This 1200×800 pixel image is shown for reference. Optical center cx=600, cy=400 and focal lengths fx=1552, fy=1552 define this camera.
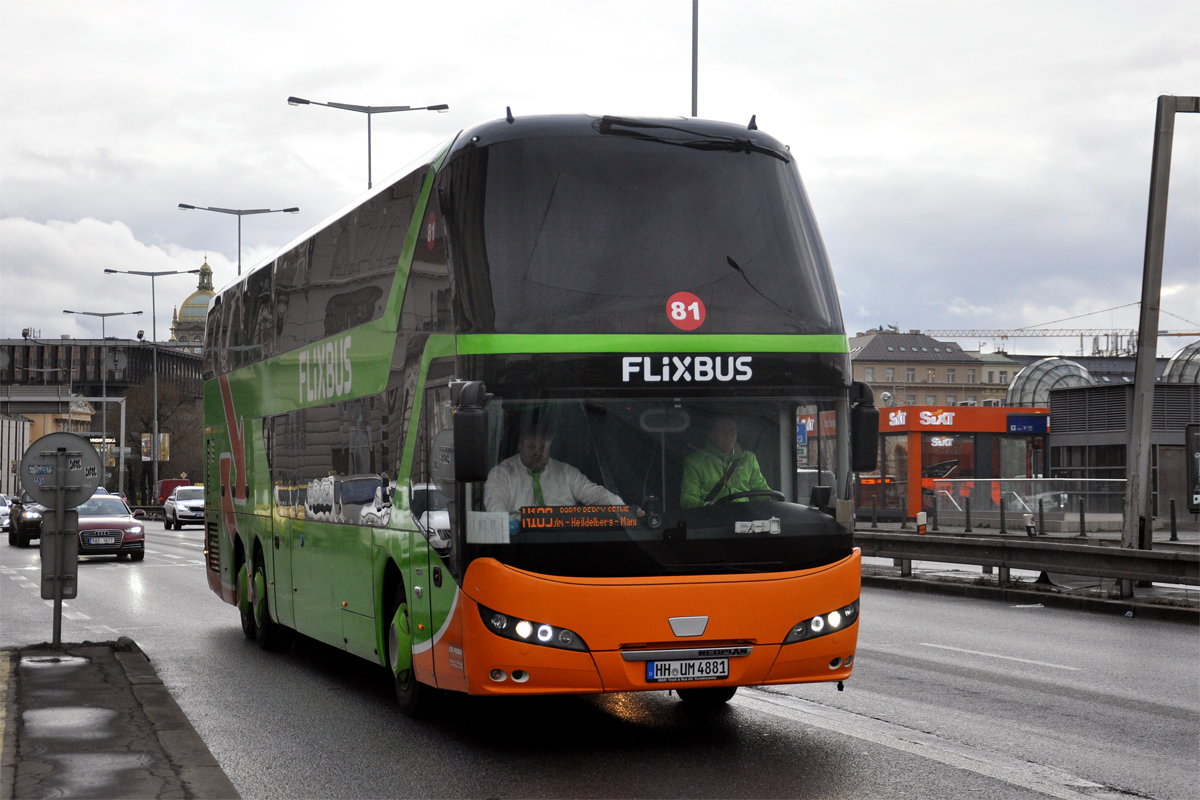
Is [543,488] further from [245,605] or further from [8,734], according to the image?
[245,605]

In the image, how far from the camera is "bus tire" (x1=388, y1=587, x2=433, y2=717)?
31.1ft

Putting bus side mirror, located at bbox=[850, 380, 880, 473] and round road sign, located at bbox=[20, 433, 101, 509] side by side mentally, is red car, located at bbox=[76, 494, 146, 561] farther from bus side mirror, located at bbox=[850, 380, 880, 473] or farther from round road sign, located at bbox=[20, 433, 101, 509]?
bus side mirror, located at bbox=[850, 380, 880, 473]

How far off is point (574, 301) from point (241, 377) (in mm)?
7359

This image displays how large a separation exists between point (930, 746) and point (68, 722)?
16.0ft

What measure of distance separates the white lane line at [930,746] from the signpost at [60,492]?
19.1 feet

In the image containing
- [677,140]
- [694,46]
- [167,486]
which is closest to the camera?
[677,140]

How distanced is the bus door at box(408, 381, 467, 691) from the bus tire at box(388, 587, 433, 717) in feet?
0.71

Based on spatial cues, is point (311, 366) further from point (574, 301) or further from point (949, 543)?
point (949, 543)

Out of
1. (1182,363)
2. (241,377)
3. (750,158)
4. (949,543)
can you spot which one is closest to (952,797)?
(750,158)

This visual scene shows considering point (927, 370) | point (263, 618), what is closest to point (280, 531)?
point (263, 618)

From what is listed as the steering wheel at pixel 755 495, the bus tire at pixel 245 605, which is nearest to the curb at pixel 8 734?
the bus tire at pixel 245 605

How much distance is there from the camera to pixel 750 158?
894 centimetres

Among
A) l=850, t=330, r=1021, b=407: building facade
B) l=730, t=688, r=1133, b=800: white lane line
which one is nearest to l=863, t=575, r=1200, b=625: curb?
l=730, t=688, r=1133, b=800: white lane line

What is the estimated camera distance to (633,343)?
8.30m
